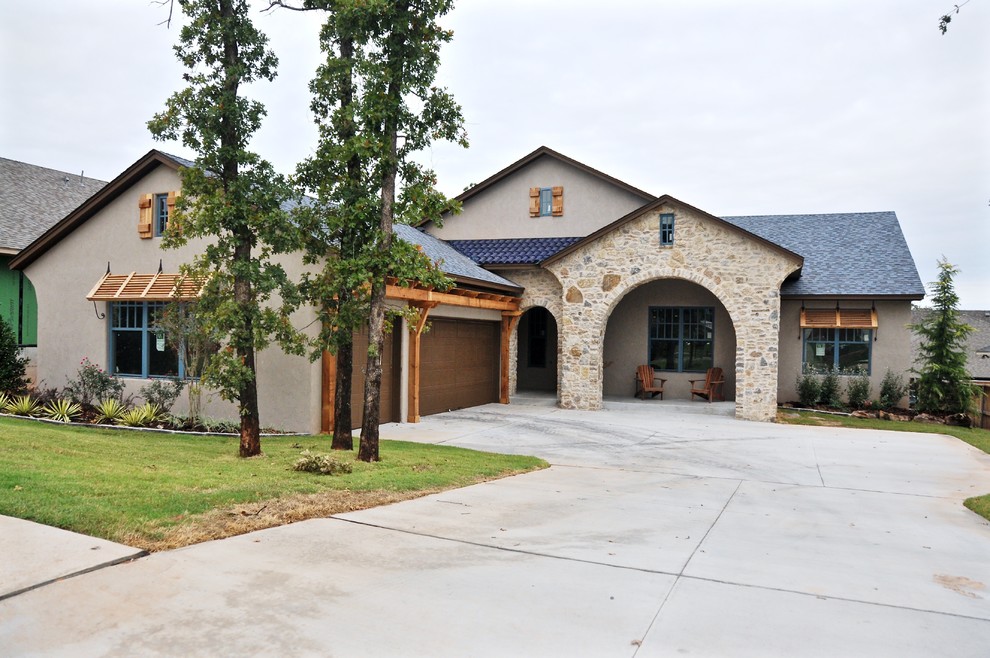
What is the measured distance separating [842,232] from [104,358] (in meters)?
21.2

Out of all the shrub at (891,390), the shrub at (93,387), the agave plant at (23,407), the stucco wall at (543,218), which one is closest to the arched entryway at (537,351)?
the stucco wall at (543,218)

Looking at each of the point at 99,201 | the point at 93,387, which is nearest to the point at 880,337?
the point at 93,387

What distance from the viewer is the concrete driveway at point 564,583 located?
398 cm

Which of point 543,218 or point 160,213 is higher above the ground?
point 543,218

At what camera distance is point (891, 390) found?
1844 cm

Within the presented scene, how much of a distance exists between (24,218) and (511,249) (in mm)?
13869

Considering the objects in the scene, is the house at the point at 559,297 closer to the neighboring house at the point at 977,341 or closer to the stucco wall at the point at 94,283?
the stucco wall at the point at 94,283

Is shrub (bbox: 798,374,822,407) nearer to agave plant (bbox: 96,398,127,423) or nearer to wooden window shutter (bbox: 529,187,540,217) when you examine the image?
wooden window shutter (bbox: 529,187,540,217)

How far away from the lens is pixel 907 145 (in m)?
20.9

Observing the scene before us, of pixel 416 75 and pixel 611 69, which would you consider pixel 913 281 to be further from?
pixel 416 75

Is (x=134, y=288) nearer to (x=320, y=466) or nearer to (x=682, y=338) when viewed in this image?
(x=320, y=466)

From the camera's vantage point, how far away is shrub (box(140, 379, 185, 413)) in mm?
13328

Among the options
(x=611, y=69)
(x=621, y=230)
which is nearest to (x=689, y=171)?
(x=611, y=69)

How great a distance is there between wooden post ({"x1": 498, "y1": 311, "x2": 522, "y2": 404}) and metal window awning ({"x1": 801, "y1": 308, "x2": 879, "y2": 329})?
8.05 meters
